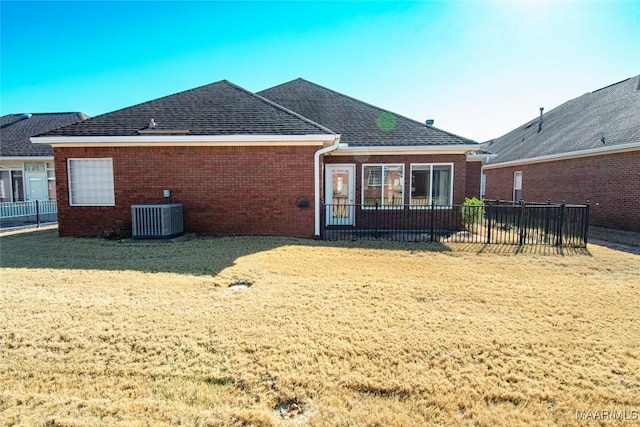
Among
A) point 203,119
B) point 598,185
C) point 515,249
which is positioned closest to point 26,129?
point 203,119

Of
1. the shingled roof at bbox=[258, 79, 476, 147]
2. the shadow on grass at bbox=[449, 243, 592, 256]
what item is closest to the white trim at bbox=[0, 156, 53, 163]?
the shingled roof at bbox=[258, 79, 476, 147]

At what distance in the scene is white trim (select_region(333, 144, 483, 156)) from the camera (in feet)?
36.1

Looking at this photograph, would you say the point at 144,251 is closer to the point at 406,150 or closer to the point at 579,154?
the point at 406,150

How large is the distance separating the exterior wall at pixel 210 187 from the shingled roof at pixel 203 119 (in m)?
0.51

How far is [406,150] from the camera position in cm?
1128

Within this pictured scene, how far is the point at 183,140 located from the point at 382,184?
6.62 meters

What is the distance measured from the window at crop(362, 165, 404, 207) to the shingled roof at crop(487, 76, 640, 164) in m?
8.16

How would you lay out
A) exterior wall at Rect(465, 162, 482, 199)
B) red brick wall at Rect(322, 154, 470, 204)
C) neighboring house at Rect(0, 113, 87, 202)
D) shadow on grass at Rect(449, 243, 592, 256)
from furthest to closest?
neighboring house at Rect(0, 113, 87, 202), exterior wall at Rect(465, 162, 482, 199), red brick wall at Rect(322, 154, 470, 204), shadow on grass at Rect(449, 243, 592, 256)

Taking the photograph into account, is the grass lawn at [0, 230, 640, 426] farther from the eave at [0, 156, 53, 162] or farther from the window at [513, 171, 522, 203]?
the window at [513, 171, 522, 203]

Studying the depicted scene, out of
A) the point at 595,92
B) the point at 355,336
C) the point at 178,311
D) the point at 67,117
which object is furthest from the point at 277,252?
the point at 595,92

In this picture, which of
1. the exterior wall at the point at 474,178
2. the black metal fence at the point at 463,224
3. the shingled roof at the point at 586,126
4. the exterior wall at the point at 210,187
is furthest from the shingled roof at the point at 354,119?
the shingled roof at the point at 586,126

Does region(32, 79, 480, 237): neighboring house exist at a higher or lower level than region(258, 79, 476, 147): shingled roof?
lower

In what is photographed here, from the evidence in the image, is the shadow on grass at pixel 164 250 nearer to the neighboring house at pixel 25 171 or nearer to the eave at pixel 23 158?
the eave at pixel 23 158

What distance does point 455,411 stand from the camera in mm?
2502
